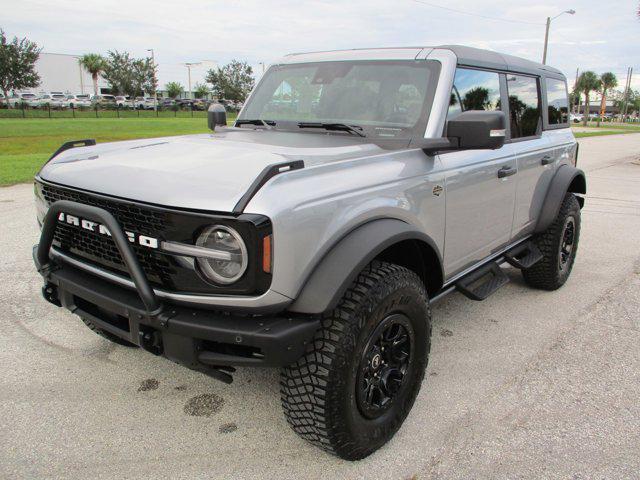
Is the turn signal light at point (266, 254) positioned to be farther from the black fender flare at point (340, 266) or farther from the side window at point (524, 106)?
the side window at point (524, 106)

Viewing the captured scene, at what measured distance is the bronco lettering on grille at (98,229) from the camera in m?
2.19

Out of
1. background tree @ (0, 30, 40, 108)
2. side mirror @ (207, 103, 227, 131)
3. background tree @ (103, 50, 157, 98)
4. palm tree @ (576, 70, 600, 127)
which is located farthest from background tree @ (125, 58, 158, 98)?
side mirror @ (207, 103, 227, 131)

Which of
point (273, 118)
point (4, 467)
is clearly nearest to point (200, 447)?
point (4, 467)

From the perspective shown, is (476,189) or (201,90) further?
(201,90)

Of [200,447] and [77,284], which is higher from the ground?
[77,284]

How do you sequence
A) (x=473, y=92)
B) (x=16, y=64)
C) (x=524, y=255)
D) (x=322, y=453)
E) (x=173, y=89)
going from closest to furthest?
(x=322, y=453) → (x=473, y=92) → (x=524, y=255) → (x=16, y=64) → (x=173, y=89)

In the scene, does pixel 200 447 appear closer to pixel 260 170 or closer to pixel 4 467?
pixel 4 467

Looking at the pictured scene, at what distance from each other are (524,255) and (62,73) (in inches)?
4072

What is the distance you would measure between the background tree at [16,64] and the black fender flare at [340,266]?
5977 centimetres

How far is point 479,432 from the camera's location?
108 inches

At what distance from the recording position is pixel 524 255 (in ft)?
14.9

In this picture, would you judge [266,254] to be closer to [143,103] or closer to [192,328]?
[192,328]

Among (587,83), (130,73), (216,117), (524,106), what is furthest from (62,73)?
(524,106)

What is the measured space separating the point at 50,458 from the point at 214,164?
5.13 feet
